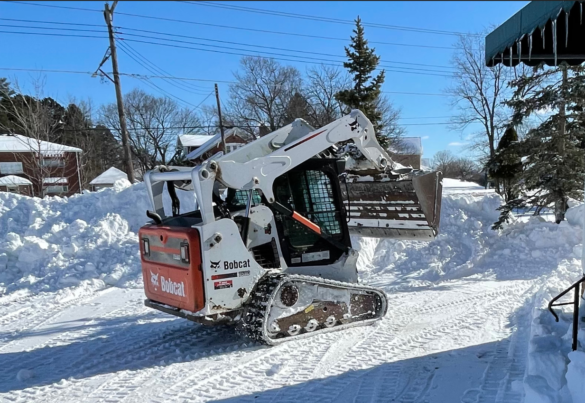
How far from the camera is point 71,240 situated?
34.2 feet

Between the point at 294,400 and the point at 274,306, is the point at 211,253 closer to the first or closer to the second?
the point at 274,306

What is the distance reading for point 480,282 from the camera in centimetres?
868

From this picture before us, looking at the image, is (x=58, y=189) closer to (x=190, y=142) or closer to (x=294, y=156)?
(x=190, y=142)

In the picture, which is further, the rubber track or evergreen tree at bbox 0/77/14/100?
evergreen tree at bbox 0/77/14/100

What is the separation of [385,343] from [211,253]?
2.29m

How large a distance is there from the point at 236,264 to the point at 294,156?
1513 millimetres

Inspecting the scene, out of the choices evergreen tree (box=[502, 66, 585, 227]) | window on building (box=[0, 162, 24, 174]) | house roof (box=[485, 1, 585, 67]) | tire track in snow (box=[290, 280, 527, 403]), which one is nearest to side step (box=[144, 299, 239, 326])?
tire track in snow (box=[290, 280, 527, 403])

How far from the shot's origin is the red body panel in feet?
16.7

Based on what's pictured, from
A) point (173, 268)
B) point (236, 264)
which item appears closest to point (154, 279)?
point (173, 268)

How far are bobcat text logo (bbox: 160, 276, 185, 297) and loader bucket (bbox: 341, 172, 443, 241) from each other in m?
3.10

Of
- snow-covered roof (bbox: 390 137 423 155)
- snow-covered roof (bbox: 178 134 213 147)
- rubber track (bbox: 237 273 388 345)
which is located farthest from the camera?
snow-covered roof (bbox: 390 137 423 155)

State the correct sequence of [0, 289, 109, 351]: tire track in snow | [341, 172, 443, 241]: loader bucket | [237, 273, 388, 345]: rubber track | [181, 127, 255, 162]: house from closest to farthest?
1. [237, 273, 388, 345]: rubber track
2. [0, 289, 109, 351]: tire track in snow
3. [341, 172, 443, 241]: loader bucket
4. [181, 127, 255, 162]: house

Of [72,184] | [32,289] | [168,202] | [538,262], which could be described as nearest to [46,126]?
[168,202]

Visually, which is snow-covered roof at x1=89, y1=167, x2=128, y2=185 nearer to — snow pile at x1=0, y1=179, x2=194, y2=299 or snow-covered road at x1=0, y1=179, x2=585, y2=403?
snow pile at x1=0, y1=179, x2=194, y2=299
